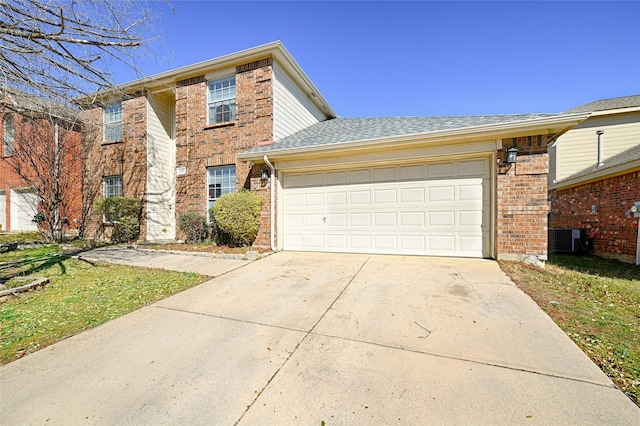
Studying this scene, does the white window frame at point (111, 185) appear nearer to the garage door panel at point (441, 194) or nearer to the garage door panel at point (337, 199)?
the garage door panel at point (337, 199)

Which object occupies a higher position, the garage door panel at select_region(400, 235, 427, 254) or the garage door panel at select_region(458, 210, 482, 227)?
the garage door panel at select_region(458, 210, 482, 227)

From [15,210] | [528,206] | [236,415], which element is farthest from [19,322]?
[15,210]

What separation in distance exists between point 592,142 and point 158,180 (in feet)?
59.4

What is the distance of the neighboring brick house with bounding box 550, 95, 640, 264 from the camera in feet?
21.0

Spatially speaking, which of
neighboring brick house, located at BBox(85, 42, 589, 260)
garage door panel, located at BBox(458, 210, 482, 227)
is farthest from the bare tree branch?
garage door panel, located at BBox(458, 210, 482, 227)

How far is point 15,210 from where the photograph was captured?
12.4 m

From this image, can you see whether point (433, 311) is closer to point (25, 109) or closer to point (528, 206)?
point (528, 206)

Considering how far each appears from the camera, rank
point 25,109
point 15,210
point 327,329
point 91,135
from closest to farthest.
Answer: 1. point 327,329
2. point 25,109
3. point 91,135
4. point 15,210

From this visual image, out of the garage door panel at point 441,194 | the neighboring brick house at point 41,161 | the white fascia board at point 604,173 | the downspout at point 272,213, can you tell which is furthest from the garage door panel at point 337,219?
the neighboring brick house at point 41,161

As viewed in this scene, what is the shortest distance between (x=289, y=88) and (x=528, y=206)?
7939 mm

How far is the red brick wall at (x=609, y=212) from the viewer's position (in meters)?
6.28

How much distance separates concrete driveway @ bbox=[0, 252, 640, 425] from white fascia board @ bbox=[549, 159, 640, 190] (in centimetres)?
560

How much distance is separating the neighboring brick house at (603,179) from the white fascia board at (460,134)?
7.76 ft

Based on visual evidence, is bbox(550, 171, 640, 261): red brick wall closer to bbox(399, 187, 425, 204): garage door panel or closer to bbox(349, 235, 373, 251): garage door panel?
bbox(399, 187, 425, 204): garage door panel
